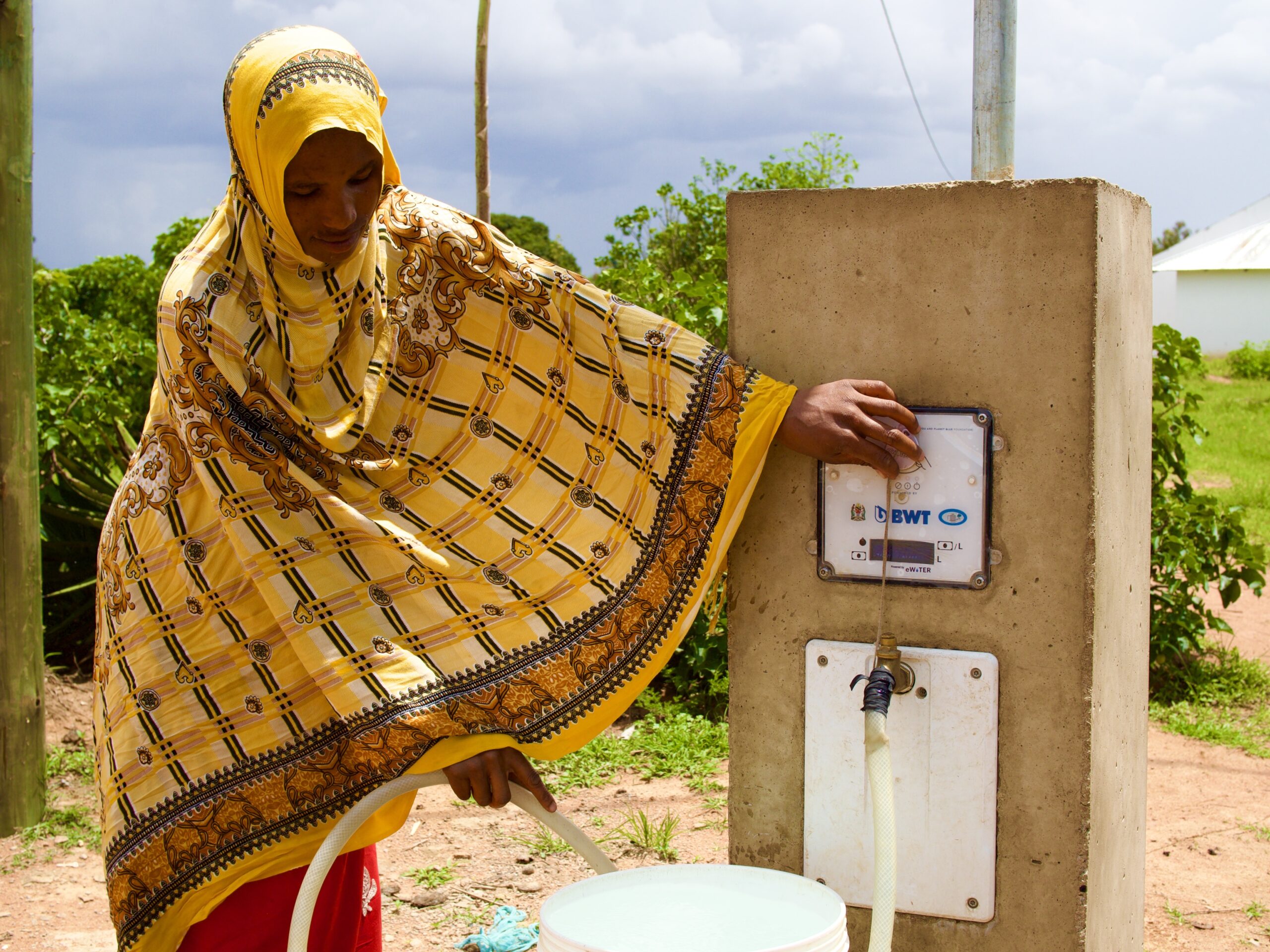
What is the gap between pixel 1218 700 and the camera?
188 inches

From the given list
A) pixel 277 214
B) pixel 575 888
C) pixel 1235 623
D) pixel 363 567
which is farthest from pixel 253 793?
pixel 1235 623

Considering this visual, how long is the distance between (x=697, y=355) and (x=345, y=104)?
731 mm

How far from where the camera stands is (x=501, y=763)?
195 cm

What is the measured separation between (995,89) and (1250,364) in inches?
710

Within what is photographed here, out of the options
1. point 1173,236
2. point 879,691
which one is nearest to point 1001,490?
point 879,691

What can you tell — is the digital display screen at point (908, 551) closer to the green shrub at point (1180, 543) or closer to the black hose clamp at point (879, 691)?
the black hose clamp at point (879, 691)

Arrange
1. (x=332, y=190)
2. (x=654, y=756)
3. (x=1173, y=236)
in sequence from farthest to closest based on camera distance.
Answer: (x=1173, y=236), (x=654, y=756), (x=332, y=190)

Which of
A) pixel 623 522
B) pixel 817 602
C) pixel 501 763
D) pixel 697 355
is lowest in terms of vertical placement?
pixel 501 763

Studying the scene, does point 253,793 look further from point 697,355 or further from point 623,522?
point 697,355

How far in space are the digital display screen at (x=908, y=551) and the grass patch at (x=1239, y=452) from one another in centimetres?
418

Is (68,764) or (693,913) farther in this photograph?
(68,764)

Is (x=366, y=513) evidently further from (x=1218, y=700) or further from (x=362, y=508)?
(x=1218, y=700)

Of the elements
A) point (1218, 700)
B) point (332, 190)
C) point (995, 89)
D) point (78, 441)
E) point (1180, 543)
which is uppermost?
point (995, 89)

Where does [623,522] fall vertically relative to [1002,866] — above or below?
above
